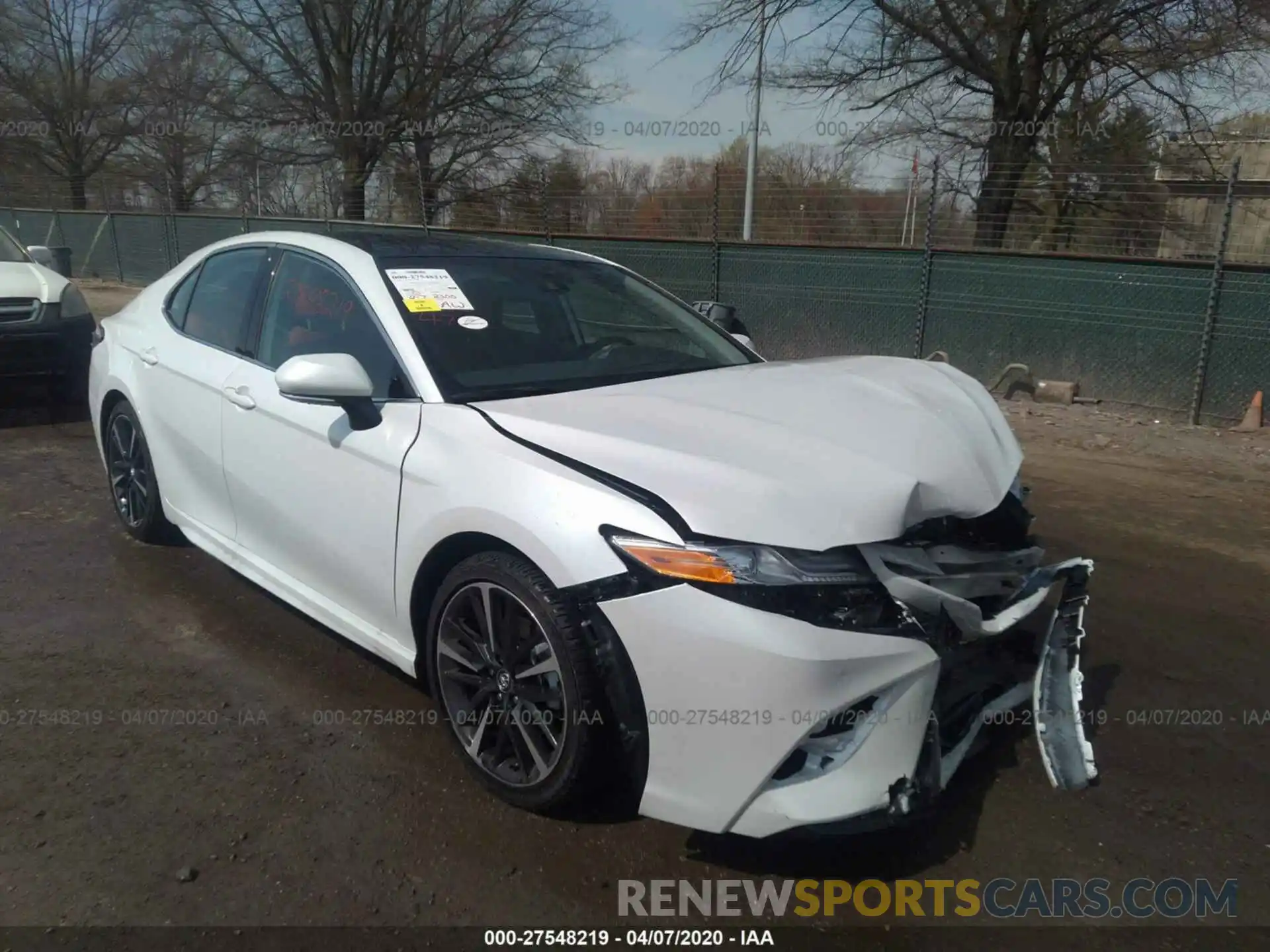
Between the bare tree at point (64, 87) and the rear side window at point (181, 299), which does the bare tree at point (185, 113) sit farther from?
the rear side window at point (181, 299)

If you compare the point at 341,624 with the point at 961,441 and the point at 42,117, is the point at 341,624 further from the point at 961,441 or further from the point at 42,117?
the point at 42,117

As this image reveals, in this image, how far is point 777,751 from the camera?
229cm

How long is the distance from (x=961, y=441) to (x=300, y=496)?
7.32ft

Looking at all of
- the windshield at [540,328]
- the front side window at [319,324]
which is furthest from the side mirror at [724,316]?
the front side window at [319,324]

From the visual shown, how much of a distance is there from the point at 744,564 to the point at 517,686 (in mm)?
819

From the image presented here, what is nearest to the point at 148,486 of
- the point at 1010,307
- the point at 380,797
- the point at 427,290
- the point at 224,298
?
the point at 224,298

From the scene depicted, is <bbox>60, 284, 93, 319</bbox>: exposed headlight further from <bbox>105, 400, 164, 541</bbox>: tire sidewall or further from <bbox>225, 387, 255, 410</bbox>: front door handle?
<bbox>225, 387, 255, 410</bbox>: front door handle

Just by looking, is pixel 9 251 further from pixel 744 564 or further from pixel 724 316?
pixel 744 564

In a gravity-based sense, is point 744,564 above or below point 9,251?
below

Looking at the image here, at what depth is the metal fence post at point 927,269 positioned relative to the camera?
1010 cm

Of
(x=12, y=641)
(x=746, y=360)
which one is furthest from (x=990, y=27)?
(x=12, y=641)

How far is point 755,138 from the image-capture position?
55.0ft

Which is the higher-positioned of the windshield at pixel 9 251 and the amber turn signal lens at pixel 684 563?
the windshield at pixel 9 251

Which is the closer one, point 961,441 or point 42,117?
point 961,441
